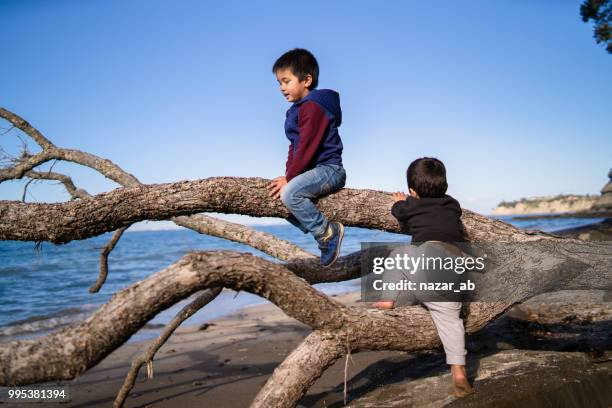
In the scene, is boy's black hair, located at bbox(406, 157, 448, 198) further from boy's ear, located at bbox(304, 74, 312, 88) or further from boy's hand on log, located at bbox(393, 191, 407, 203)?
boy's ear, located at bbox(304, 74, 312, 88)

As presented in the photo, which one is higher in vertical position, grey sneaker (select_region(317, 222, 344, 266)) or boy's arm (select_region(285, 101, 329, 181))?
boy's arm (select_region(285, 101, 329, 181))

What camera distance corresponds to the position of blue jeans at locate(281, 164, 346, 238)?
10.3ft

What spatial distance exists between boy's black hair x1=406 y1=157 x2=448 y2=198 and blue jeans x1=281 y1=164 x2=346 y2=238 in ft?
1.99

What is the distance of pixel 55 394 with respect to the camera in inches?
195

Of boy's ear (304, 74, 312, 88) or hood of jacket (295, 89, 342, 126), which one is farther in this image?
boy's ear (304, 74, 312, 88)

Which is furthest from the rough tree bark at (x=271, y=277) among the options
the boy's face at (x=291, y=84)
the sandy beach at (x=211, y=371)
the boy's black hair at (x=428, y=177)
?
the sandy beach at (x=211, y=371)

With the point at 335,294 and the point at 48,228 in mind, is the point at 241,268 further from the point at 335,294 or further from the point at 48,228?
the point at 335,294

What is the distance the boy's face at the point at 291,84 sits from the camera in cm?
343

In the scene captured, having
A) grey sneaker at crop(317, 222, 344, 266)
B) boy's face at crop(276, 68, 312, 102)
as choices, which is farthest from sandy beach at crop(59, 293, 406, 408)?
boy's face at crop(276, 68, 312, 102)

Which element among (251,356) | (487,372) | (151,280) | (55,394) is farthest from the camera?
(251,356)

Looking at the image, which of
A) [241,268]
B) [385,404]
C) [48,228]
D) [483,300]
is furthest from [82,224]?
[483,300]

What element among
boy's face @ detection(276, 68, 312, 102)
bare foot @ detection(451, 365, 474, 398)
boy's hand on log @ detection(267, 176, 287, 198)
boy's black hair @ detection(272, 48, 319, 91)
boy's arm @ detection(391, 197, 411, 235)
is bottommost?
bare foot @ detection(451, 365, 474, 398)

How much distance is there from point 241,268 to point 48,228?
1399 mm

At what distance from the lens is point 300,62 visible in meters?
3.42
